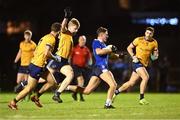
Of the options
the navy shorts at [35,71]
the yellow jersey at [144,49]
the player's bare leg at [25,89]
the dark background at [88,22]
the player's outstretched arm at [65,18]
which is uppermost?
the dark background at [88,22]

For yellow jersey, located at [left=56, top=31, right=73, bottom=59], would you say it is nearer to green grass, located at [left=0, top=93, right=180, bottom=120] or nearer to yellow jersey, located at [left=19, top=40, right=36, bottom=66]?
green grass, located at [left=0, top=93, right=180, bottom=120]

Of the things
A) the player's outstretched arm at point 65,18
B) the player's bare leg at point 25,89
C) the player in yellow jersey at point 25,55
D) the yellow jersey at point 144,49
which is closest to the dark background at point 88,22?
the player in yellow jersey at point 25,55

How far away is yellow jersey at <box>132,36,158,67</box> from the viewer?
21.5 meters

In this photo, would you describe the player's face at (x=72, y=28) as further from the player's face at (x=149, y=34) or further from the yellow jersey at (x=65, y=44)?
the player's face at (x=149, y=34)

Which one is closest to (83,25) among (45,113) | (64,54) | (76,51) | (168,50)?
(168,50)

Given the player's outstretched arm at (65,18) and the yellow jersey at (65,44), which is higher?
the player's outstretched arm at (65,18)

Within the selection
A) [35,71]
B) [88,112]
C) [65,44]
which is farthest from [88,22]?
[88,112]

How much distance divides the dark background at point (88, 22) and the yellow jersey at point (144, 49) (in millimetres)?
16394

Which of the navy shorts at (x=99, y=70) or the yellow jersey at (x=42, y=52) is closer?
the yellow jersey at (x=42, y=52)

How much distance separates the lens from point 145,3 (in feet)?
158

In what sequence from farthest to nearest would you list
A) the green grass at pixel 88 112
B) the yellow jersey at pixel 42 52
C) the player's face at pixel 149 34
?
1. the player's face at pixel 149 34
2. the yellow jersey at pixel 42 52
3. the green grass at pixel 88 112

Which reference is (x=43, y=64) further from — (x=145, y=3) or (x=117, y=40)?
(x=145, y=3)

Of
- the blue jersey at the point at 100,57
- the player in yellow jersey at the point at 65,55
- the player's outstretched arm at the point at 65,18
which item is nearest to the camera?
the blue jersey at the point at 100,57

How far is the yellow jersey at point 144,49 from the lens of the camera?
2145cm
